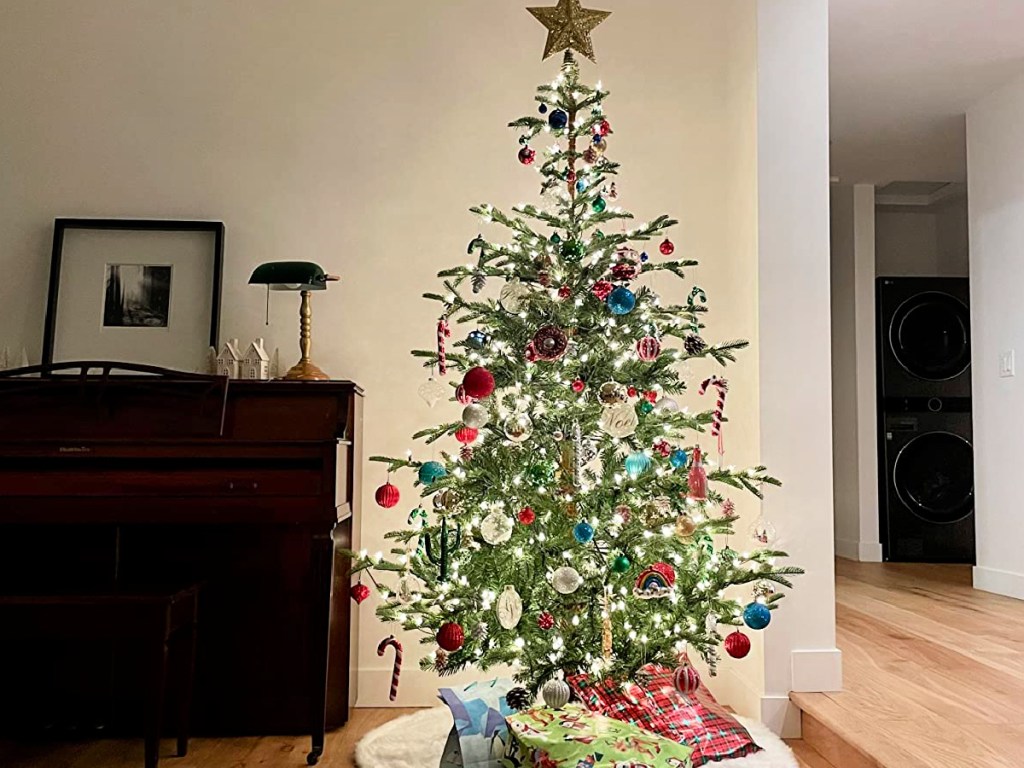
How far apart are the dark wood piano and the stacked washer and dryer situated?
176 inches

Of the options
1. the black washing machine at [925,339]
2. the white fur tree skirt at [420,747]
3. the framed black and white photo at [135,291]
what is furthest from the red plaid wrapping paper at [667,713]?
the black washing machine at [925,339]

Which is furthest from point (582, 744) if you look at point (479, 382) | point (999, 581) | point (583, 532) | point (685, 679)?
point (999, 581)

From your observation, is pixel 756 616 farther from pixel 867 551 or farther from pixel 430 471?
pixel 867 551

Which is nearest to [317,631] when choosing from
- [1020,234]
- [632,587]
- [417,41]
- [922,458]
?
[632,587]

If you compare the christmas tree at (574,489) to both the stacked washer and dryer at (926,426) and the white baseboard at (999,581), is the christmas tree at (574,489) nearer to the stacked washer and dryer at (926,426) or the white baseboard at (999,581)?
the white baseboard at (999,581)

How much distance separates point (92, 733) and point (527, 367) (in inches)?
69.8

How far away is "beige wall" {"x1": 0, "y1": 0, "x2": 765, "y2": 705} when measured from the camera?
131 inches

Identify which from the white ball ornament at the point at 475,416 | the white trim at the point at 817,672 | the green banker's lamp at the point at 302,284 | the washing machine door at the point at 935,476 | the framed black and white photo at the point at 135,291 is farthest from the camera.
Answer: the washing machine door at the point at 935,476

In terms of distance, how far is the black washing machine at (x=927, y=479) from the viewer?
630cm

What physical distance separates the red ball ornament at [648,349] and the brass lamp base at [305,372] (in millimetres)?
1140

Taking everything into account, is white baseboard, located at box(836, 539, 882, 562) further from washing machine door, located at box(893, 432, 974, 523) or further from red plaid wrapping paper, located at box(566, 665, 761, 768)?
red plaid wrapping paper, located at box(566, 665, 761, 768)

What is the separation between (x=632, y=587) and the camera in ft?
7.72

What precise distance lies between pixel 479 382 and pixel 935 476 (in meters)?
5.08

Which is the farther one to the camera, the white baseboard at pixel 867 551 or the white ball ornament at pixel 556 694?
the white baseboard at pixel 867 551
